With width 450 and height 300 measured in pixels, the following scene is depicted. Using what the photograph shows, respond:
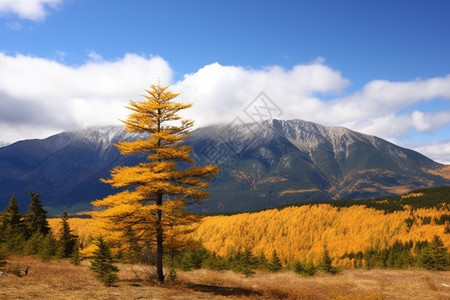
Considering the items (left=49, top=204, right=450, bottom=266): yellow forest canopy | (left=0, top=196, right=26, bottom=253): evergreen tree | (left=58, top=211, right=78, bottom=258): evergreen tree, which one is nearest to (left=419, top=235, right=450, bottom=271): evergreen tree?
(left=58, top=211, right=78, bottom=258): evergreen tree

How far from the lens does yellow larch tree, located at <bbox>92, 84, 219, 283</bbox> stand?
72.4 ft

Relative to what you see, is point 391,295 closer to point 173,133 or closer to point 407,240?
point 173,133

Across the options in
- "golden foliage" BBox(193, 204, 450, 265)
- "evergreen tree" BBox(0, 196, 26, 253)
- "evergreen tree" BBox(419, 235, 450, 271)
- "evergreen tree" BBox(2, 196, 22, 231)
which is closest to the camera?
"evergreen tree" BBox(0, 196, 26, 253)

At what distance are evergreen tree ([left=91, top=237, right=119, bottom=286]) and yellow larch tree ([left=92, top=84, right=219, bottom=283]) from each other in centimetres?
221

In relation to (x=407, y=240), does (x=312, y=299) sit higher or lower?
higher

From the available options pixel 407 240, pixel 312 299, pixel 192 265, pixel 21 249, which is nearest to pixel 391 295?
pixel 312 299

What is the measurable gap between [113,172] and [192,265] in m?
38.2

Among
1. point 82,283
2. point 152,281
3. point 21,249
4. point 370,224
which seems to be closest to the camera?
point 82,283

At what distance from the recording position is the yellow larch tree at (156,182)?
2208 cm

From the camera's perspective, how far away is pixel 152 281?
2486 cm

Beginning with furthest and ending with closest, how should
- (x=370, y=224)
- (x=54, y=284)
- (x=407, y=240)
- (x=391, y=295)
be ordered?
(x=370, y=224) → (x=407, y=240) → (x=391, y=295) → (x=54, y=284)

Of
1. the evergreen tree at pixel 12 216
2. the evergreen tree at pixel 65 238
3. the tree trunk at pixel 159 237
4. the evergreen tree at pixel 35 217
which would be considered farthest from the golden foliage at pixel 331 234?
the tree trunk at pixel 159 237

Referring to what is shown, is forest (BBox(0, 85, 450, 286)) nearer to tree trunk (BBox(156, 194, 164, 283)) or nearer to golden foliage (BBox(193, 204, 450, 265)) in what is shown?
tree trunk (BBox(156, 194, 164, 283))

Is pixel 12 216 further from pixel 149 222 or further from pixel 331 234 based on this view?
pixel 331 234
